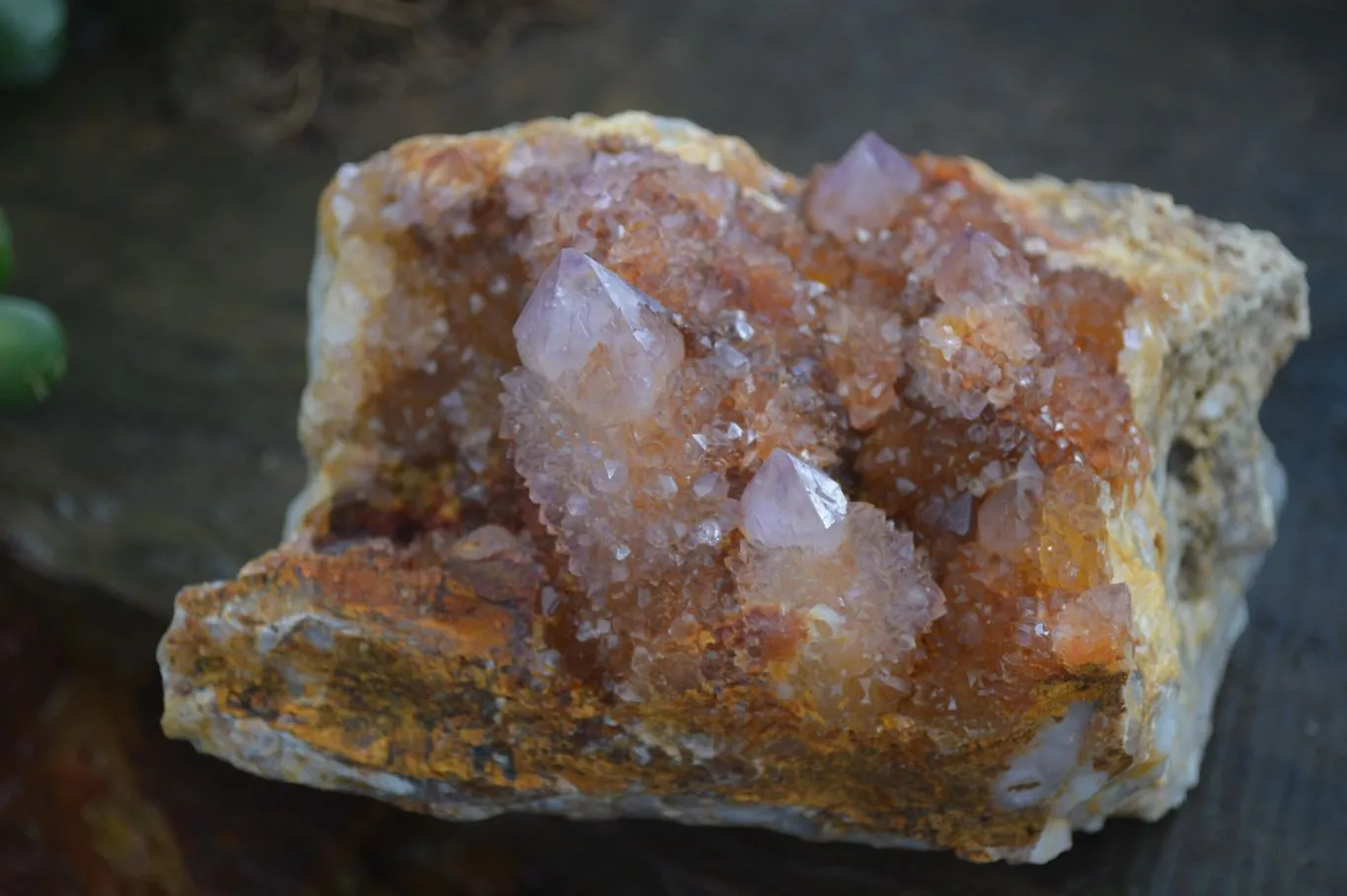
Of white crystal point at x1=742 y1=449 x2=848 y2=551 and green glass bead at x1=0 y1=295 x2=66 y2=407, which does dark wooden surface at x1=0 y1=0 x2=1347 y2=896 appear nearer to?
green glass bead at x1=0 y1=295 x2=66 y2=407

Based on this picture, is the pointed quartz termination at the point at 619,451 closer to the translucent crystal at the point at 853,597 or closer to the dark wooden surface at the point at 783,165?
the translucent crystal at the point at 853,597

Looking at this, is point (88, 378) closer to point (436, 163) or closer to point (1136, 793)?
point (436, 163)

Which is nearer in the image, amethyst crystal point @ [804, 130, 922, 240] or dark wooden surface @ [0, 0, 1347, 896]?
amethyst crystal point @ [804, 130, 922, 240]

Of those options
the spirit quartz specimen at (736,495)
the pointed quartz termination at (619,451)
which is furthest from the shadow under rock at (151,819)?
the pointed quartz termination at (619,451)

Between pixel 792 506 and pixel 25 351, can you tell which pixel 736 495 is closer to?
pixel 792 506

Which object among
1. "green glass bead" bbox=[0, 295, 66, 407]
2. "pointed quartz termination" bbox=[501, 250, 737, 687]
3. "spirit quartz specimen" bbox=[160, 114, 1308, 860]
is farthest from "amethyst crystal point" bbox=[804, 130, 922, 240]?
"green glass bead" bbox=[0, 295, 66, 407]

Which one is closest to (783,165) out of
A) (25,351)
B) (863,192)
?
(863,192)

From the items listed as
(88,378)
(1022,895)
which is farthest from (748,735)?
(88,378)
